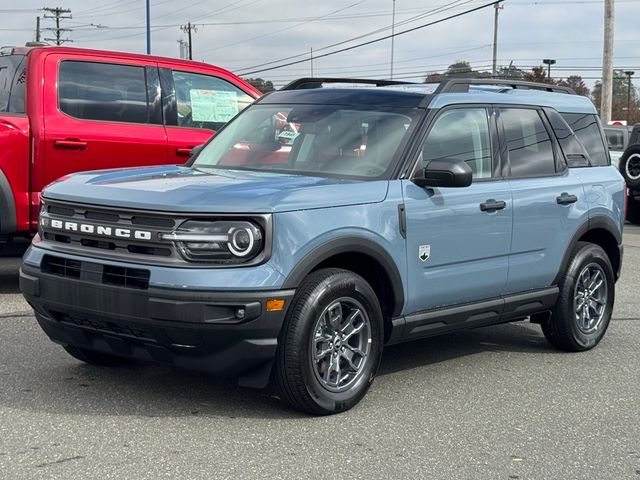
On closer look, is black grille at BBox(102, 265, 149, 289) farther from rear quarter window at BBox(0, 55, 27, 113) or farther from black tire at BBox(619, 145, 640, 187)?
black tire at BBox(619, 145, 640, 187)

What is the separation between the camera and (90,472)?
4293 mm

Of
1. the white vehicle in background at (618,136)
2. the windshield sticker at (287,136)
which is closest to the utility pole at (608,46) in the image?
the white vehicle in background at (618,136)

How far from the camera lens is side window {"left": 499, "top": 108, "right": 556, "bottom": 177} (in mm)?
6586

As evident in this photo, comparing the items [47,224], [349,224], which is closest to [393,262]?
Answer: [349,224]

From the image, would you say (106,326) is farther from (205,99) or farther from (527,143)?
(205,99)

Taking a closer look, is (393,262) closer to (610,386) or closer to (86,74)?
(610,386)

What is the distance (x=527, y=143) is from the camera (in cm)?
676

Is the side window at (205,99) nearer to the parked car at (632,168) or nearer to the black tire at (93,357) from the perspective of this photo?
the black tire at (93,357)

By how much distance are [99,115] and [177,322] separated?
446 cm

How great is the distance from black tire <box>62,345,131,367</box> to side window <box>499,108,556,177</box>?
2.82 metres

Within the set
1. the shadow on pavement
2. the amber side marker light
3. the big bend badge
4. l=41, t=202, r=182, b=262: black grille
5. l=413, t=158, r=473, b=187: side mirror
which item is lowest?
the shadow on pavement

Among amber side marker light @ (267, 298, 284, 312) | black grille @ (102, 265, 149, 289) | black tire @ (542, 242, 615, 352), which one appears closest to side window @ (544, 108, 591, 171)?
black tire @ (542, 242, 615, 352)

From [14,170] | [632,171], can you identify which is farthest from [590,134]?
[632,171]

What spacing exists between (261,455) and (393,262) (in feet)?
4.72
